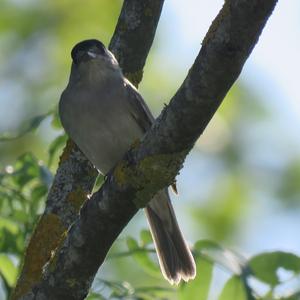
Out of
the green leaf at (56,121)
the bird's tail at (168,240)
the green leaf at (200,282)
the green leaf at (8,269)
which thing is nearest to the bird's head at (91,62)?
the green leaf at (56,121)

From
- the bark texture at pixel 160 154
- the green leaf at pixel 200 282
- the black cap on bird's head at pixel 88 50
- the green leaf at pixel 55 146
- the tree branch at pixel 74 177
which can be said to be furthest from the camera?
the black cap on bird's head at pixel 88 50

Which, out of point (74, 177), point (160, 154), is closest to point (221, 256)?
point (74, 177)

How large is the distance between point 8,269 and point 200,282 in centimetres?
98

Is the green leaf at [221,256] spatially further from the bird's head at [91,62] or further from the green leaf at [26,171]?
the bird's head at [91,62]

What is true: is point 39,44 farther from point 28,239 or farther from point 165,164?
point 165,164

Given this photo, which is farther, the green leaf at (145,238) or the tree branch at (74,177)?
the green leaf at (145,238)

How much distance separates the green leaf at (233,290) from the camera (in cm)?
452

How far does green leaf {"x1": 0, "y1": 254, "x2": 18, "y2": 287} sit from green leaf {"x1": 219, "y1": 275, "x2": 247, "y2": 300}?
108 centimetres

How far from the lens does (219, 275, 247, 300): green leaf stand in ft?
14.8

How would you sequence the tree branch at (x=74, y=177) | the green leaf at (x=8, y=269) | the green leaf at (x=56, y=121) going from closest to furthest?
the tree branch at (x=74, y=177) < the green leaf at (x=8, y=269) < the green leaf at (x=56, y=121)

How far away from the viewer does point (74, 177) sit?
4.66 metres

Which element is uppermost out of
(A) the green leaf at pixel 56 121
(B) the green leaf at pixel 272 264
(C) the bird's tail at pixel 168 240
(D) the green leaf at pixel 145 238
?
(A) the green leaf at pixel 56 121

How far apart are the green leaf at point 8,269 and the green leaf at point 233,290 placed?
108cm

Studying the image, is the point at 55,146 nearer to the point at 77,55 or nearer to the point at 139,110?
the point at 139,110
